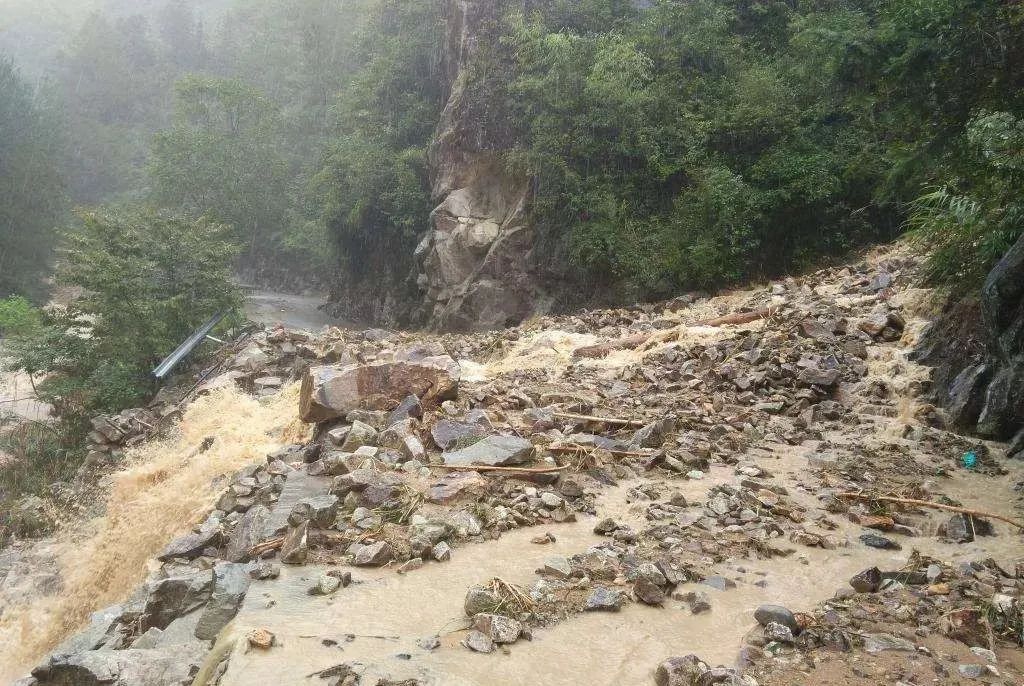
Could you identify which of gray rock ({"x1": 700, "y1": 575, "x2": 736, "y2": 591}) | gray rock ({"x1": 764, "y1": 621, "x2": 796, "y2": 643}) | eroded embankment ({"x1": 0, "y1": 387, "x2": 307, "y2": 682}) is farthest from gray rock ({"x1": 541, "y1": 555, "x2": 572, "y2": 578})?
eroded embankment ({"x1": 0, "y1": 387, "x2": 307, "y2": 682})

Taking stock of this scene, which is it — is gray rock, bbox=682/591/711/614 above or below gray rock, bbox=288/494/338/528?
above

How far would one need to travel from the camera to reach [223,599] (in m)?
4.05

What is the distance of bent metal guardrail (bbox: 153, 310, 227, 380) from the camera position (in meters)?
14.4

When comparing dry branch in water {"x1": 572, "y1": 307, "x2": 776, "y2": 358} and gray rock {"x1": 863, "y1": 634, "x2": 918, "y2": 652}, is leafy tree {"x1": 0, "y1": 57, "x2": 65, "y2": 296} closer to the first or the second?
dry branch in water {"x1": 572, "y1": 307, "x2": 776, "y2": 358}

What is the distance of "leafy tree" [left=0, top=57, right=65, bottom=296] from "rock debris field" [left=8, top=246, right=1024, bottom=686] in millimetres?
28148

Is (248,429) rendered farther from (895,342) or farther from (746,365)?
(895,342)

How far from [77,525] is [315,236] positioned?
23183mm

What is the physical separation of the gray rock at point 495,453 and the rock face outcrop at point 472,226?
1394cm

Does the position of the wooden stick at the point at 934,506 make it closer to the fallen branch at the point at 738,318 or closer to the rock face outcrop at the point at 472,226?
the fallen branch at the point at 738,318

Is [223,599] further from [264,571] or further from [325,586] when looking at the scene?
[325,586]


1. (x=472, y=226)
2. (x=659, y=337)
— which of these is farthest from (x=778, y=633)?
(x=472, y=226)

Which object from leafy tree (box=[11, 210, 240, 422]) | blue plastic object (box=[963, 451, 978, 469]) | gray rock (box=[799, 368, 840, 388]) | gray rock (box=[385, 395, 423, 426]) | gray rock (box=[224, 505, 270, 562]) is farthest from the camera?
leafy tree (box=[11, 210, 240, 422])

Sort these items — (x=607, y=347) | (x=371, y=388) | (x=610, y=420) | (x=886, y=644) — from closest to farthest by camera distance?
(x=886, y=644), (x=610, y=420), (x=371, y=388), (x=607, y=347)

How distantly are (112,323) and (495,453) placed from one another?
42.4ft
